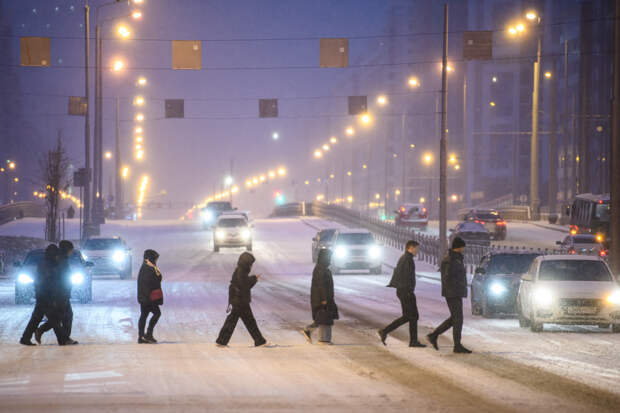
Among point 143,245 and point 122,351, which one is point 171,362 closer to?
point 122,351

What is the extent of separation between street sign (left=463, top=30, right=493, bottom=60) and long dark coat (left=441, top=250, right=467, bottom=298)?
88.6 ft

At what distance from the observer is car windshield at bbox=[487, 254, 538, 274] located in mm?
23639

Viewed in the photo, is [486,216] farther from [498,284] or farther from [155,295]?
[155,295]

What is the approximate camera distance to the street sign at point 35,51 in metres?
41.8

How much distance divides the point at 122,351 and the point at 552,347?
713cm

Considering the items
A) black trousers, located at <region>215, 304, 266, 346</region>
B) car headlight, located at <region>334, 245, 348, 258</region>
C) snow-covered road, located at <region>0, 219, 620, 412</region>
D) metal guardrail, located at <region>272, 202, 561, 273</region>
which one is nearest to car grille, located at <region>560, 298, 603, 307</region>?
snow-covered road, located at <region>0, 219, 620, 412</region>

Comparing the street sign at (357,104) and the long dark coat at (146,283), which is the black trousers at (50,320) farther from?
the street sign at (357,104)

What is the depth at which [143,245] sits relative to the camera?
57.1m

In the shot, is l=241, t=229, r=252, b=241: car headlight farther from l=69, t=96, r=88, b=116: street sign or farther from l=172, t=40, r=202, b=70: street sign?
l=172, t=40, r=202, b=70: street sign

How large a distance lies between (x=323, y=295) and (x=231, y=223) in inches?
1376

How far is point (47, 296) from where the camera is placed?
1669cm

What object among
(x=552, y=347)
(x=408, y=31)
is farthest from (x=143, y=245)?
(x=408, y=31)

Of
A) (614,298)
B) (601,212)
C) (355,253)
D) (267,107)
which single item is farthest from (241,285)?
(601,212)

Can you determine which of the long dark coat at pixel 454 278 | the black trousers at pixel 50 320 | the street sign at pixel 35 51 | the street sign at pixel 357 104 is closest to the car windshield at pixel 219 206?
the street sign at pixel 357 104
